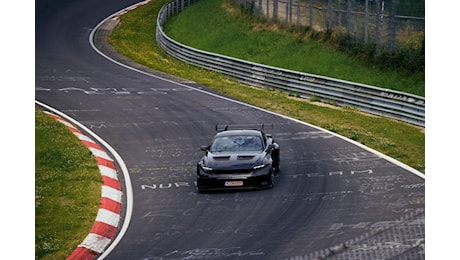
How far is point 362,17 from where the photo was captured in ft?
137

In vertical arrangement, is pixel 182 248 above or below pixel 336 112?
above

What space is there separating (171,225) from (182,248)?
5.91ft

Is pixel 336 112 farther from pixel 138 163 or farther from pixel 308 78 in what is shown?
pixel 138 163

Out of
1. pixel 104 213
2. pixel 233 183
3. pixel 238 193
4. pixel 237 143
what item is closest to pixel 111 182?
pixel 104 213

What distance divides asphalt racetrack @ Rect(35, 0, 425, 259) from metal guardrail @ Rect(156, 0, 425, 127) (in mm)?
3336

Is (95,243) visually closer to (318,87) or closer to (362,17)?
(318,87)

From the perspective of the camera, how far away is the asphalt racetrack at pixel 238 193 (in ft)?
58.5

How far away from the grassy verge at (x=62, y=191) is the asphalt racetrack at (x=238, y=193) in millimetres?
1093

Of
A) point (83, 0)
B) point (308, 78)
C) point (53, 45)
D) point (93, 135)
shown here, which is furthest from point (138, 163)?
point (83, 0)

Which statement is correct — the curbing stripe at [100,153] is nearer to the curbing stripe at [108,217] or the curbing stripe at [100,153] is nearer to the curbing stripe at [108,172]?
the curbing stripe at [108,172]

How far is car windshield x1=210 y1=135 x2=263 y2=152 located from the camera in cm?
2328

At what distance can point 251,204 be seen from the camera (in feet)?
68.7

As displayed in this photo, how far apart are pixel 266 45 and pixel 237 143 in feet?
80.4

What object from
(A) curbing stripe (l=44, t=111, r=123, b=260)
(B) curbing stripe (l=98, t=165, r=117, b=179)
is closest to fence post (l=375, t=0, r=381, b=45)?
(A) curbing stripe (l=44, t=111, r=123, b=260)
